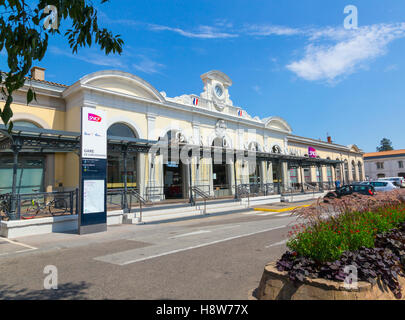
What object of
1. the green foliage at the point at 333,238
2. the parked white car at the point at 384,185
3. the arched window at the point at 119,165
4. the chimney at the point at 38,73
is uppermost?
the chimney at the point at 38,73

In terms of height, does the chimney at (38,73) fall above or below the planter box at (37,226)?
above

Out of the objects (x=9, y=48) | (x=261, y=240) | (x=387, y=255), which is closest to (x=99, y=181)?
(x=261, y=240)

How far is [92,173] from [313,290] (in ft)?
31.1

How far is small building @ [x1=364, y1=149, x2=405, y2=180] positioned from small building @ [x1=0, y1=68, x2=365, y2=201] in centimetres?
5177

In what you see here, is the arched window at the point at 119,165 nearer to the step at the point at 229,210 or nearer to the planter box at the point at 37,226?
the step at the point at 229,210

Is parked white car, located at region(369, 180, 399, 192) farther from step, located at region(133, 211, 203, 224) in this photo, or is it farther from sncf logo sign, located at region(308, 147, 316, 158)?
sncf logo sign, located at region(308, 147, 316, 158)

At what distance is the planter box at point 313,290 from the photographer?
317cm

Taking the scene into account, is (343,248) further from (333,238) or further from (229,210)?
(229,210)

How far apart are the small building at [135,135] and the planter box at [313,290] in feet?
34.4

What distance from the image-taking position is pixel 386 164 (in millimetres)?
67812

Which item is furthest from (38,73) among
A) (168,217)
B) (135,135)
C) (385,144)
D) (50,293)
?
(385,144)

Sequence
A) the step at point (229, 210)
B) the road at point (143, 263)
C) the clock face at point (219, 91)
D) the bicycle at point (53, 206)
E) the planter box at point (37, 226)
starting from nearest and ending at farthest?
the road at point (143, 263) < the planter box at point (37, 226) < the bicycle at point (53, 206) < the step at point (229, 210) < the clock face at point (219, 91)

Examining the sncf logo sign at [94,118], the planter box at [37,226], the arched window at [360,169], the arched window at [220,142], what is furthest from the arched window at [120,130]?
the arched window at [360,169]

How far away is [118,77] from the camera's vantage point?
57.8 feet
